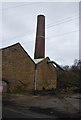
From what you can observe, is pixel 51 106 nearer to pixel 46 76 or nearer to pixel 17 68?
pixel 17 68

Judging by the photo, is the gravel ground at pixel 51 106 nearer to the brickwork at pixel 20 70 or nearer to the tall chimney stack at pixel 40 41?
the brickwork at pixel 20 70

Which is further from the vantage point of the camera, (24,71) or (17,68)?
(24,71)

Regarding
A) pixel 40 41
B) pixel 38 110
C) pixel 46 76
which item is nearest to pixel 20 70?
pixel 46 76

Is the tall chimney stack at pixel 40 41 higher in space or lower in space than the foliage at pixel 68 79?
higher

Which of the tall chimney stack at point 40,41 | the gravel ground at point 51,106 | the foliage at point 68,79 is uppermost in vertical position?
the tall chimney stack at point 40,41

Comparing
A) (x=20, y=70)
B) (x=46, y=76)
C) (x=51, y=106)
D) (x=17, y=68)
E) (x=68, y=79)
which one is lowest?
(x=51, y=106)

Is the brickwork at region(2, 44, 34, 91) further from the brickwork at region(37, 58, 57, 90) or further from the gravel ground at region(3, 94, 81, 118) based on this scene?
the gravel ground at region(3, 94, 81, 118)

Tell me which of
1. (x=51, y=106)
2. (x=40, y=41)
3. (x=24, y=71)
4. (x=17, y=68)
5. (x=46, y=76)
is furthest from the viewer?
(x=40, y=41)

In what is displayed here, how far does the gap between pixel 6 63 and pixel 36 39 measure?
1144 cm

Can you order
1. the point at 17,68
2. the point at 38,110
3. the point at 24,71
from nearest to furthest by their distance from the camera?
the point at 38,110 < the point at 17,68 < the point at 24,71

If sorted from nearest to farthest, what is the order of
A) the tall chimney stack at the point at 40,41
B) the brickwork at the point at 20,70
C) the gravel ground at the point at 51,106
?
1. the gravel ground at the point at 51,106
2. the brickwork at the point at 20,70
3. the tall chimney stack at the point at 40,41

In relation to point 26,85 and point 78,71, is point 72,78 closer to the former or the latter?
point 78,71

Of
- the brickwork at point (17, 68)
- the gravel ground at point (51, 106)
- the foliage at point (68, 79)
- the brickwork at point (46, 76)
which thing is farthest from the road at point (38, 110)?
the foliage at point (68, 79)

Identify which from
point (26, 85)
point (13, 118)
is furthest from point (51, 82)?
point (13, 118)
